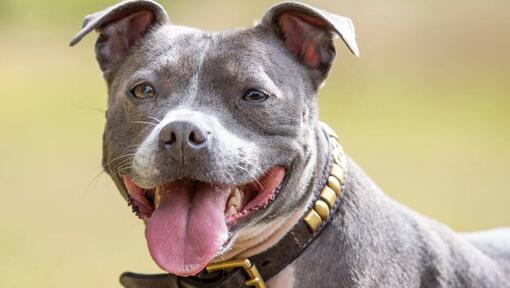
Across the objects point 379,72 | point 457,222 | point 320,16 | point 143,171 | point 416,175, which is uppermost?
point 320,16

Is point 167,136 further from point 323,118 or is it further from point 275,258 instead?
point 323,118

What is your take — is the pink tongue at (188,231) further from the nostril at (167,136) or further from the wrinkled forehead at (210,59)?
the wrinkled forehead at (210,59)

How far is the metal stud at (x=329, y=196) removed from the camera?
167 inches

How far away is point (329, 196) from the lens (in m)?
4.25

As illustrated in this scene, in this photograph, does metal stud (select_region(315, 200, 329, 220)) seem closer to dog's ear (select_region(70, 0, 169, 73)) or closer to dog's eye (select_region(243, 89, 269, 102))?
dog's eye (select_region(243, 89, 269, 102))

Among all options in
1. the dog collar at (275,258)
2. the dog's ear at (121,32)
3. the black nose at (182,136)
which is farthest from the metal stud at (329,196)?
the dog's ear at (121,32)

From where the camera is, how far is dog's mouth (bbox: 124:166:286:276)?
3891 mm

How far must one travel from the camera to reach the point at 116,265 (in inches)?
330

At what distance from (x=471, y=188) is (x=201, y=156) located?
7.32 m

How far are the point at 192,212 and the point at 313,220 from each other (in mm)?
497

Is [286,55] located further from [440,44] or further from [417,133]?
[440,44]

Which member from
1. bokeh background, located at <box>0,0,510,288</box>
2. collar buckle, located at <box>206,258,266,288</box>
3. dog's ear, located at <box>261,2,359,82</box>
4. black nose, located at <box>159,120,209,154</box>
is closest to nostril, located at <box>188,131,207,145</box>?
black nose, located at <box>159,120,209,154</box>

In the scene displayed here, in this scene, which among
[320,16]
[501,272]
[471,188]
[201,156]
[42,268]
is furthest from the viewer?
[471,188]

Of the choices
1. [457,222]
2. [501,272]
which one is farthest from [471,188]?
[501,272]
